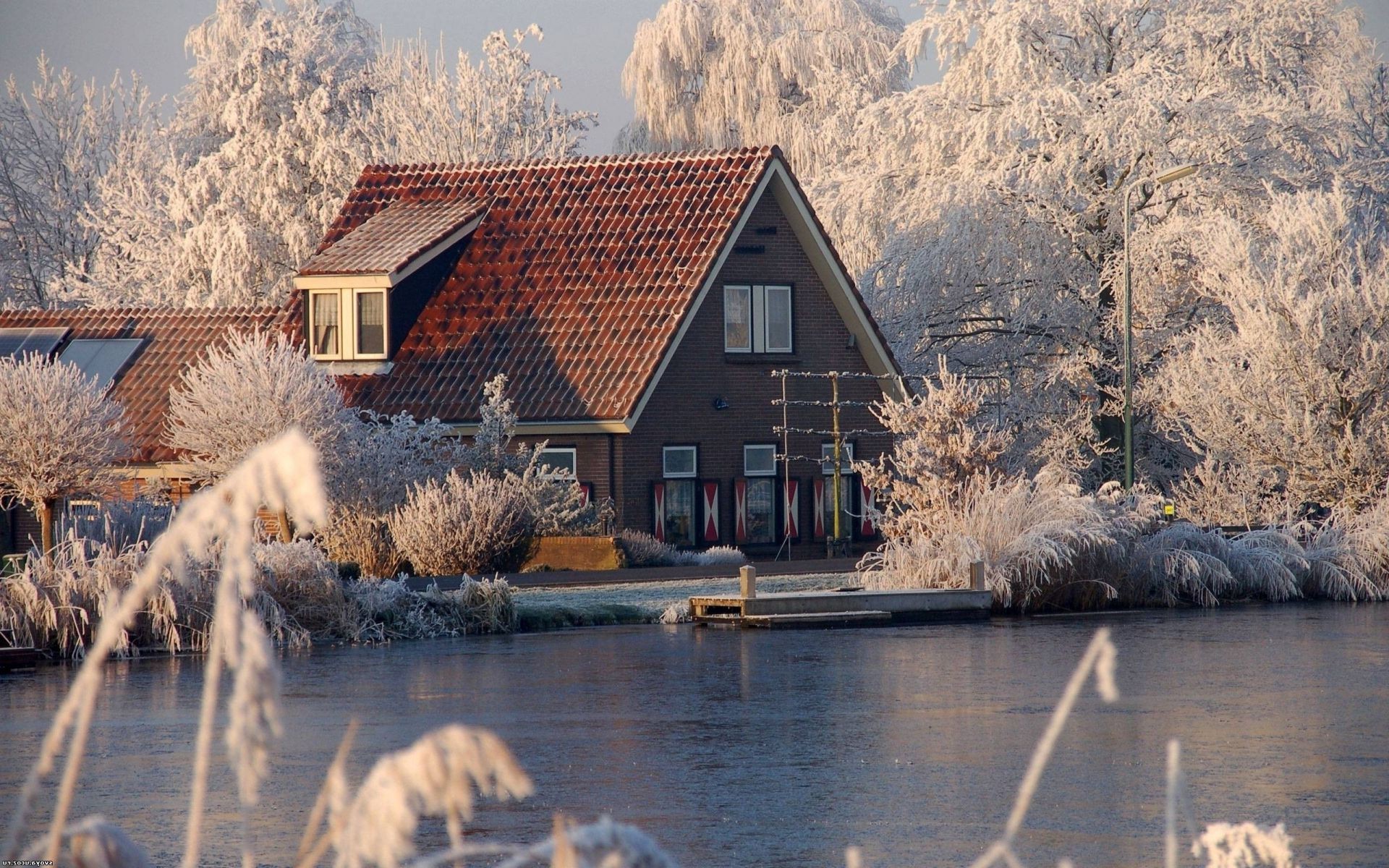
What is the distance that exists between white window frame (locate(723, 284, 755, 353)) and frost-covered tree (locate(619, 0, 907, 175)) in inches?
808

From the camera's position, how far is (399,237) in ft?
133

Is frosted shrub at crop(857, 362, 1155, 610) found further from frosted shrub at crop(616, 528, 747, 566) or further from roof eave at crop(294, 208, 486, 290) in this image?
roof eave at crop(294, 208, 486, 290)

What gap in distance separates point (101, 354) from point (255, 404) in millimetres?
9450

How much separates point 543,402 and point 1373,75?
31028 millimetres

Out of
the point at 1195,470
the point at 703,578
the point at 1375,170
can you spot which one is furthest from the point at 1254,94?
the point at 703,578

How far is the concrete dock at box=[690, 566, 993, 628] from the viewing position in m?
27.3

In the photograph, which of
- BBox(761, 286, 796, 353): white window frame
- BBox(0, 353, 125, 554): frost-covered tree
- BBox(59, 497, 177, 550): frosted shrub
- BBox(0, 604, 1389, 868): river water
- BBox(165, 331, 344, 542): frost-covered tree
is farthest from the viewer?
BBox(761, 286, 796, 353): white window frame

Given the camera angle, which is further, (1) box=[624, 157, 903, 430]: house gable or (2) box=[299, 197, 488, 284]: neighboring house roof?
(2) box=[299, 197, 488, 284]: neighboring house roof

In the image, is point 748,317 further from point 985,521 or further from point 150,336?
point 150,336

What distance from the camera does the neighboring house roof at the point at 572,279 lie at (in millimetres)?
37656

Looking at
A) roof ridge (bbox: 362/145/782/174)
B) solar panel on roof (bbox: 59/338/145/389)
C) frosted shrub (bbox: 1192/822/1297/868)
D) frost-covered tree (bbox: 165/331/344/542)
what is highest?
roof ridge (bbox: 362/145/782/174)

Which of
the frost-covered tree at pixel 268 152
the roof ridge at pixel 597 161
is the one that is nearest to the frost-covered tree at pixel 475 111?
the frost-covered tree at pixel 268 152

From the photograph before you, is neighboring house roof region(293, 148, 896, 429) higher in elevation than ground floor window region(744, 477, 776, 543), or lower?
higher

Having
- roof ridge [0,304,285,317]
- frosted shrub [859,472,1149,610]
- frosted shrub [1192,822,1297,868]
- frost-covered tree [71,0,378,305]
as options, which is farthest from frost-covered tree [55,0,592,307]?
frosted shrub [1192,822,1297,868]
